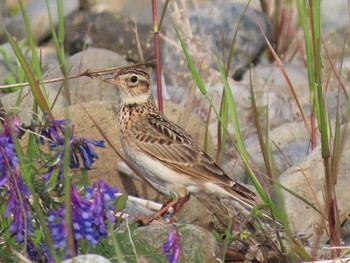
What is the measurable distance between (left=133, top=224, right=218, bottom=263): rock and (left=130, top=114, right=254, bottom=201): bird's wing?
1.19 meters

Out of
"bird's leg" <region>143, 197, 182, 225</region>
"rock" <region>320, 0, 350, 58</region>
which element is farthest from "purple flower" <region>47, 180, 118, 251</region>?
"rock" <region>320, 0, 350, 58</region>

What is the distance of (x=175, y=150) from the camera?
6402mm

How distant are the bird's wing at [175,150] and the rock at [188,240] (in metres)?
1.19

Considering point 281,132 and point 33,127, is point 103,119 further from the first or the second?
point 33,127

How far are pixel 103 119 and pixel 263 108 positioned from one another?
1881 millimetres

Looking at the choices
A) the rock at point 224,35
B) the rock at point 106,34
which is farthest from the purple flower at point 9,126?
the rock at point 106,34

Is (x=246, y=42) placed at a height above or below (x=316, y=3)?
below

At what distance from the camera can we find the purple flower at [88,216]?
3.86 m

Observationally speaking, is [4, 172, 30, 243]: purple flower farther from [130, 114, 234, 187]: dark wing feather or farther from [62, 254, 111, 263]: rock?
[130, 114, 234, 187]: dark wing feather

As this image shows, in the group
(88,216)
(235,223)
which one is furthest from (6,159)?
(235,223)

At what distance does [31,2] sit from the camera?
507 inches

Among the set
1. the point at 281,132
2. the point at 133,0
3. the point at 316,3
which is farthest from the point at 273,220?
the point at 133,0

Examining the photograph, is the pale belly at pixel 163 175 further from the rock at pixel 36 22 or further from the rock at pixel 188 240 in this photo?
the rock at pixel 36 22

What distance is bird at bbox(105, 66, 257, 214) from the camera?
6125 mm
